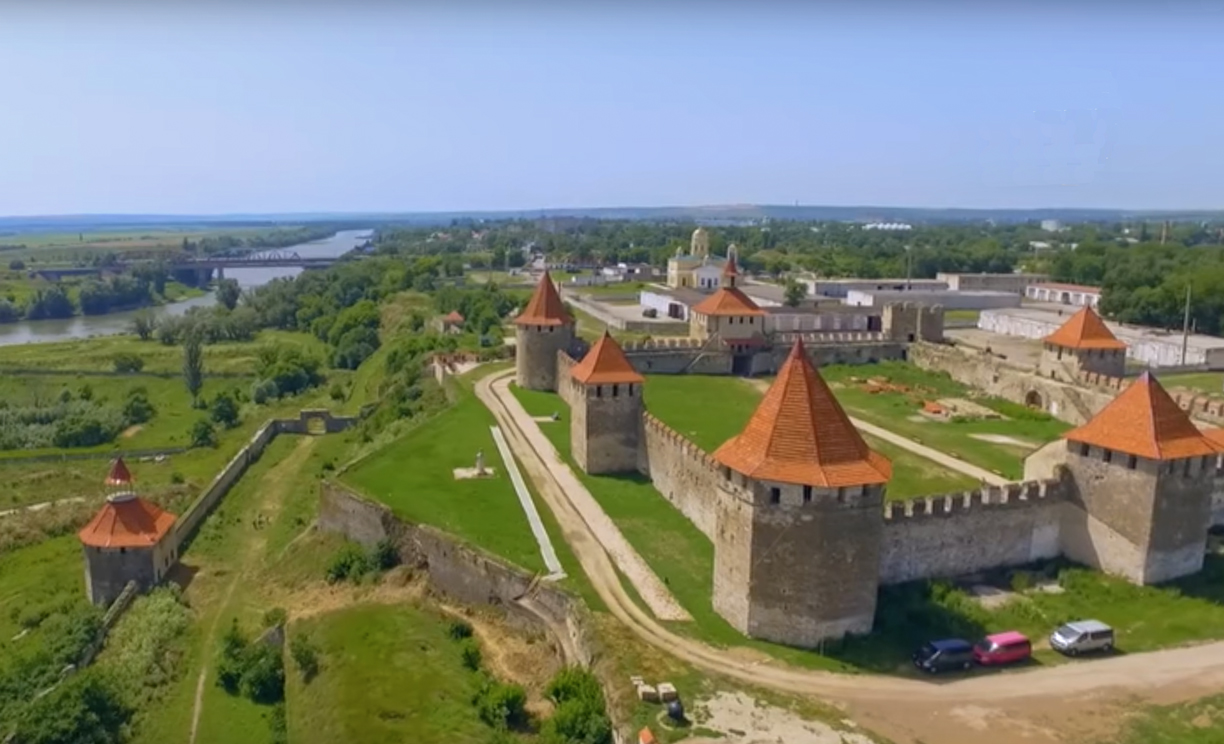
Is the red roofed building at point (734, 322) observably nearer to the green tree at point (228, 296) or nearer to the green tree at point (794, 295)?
the green tree at point (794, 295)

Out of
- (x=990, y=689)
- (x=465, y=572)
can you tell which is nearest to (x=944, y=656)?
(x=990, y=689)

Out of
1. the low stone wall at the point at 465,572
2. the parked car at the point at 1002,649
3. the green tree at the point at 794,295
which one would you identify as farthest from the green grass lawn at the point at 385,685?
the green tree at the point at 794,295

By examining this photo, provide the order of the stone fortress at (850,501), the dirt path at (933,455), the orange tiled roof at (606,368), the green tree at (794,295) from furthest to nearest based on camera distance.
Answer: the green tree at (794,295) < the orange tiled roof at (606,368) < the dirt path at (933,455) < the stone fortress at (850,501)

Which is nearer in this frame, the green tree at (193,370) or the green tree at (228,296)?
the green tree at (193,370)

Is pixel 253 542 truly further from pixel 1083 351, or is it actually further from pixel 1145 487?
pixel 1083 351

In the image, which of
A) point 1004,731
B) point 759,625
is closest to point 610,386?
point 759,625

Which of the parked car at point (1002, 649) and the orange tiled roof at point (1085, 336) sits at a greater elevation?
the orange tiled roof at point (1085, 336)

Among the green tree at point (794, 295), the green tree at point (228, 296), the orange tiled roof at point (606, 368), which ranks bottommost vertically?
the green tree at point (228, 296)
